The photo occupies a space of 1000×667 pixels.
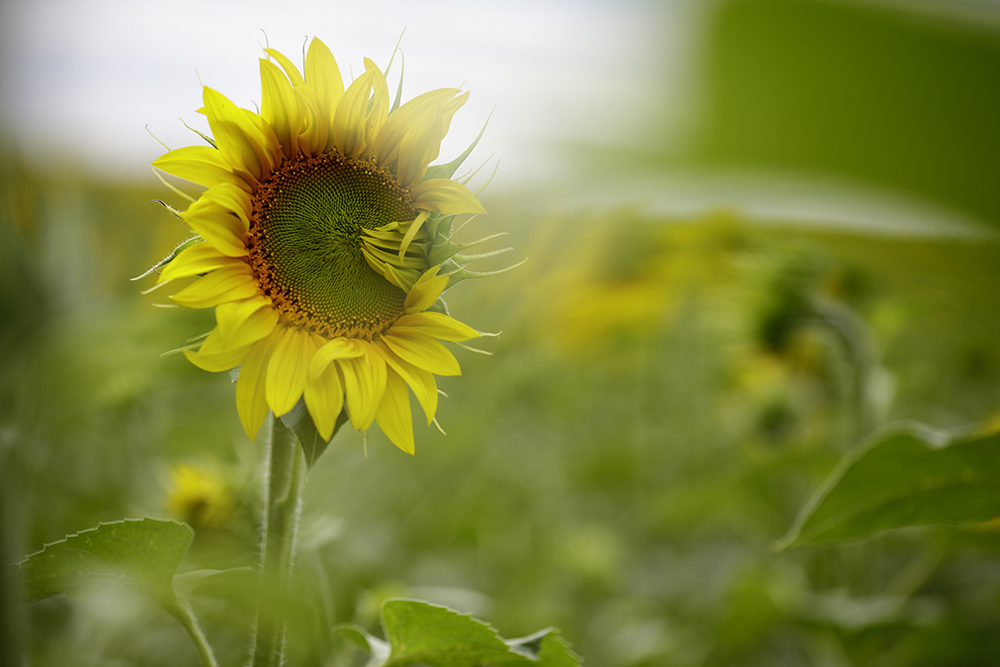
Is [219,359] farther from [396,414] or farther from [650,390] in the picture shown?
[650,390]

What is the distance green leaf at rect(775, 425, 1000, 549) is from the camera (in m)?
0.34

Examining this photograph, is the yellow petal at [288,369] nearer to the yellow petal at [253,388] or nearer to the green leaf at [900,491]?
the yellow petal at [253,388]

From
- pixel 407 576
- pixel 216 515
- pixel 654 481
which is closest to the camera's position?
pixel 216 515

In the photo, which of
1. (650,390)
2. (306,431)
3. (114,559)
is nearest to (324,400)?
(306,431)

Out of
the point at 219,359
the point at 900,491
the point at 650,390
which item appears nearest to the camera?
the point at 219,359

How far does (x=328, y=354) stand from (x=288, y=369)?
2 centimetres

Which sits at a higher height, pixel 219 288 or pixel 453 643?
pixel 219 288

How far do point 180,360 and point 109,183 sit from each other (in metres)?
0.16

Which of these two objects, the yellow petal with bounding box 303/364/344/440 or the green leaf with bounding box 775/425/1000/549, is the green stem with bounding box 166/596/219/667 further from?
the green leaf with bounding box 775/425/1000/549

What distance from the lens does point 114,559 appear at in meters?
0.24

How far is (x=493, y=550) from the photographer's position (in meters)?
1.00

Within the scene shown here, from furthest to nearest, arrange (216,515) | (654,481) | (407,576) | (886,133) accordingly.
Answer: (654,481) → (886,133) → (407,576) → (216,515)

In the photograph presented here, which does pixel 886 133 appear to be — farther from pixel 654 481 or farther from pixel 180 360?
pixel 180 360

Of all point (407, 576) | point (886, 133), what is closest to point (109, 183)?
point (407, 576)
